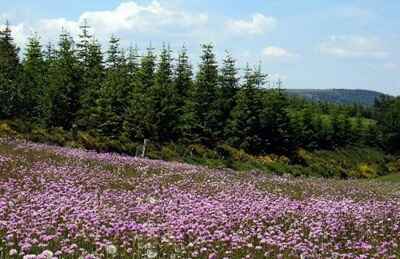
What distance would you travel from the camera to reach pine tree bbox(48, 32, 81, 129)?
1575 inches

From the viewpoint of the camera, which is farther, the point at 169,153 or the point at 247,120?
the point at 247,120

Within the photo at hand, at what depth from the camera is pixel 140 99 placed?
136 ft

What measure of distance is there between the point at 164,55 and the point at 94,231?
38.1m

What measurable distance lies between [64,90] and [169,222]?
3349cm

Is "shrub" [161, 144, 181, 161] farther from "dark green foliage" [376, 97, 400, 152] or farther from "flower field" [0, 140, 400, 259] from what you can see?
"dark green foliage" [376, 97, 400, 152]

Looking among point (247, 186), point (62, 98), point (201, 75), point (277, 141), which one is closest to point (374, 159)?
point (277, 141)

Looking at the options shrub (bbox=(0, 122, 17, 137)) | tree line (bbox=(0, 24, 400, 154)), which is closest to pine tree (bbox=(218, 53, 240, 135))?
tree line (bbox=(0, 24, 400, 154))

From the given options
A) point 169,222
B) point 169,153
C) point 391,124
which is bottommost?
point 391,124

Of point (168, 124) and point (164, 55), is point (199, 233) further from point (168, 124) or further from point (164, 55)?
point (164, 55)

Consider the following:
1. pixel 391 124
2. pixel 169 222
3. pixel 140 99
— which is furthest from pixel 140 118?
pixel 391 124

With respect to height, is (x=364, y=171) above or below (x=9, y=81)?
below

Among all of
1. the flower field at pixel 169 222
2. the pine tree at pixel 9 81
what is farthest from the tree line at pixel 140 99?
the flower field at pixel 169 222

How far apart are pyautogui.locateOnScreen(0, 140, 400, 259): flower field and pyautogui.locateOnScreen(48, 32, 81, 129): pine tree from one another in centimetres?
2601

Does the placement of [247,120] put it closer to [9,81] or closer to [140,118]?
[140,118]
